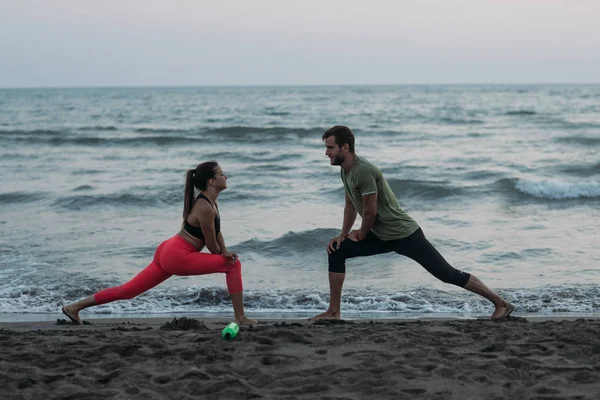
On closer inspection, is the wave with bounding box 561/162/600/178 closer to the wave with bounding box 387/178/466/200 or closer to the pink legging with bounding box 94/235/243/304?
the wave with bounding box 387/178/466/200

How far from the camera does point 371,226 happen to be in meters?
6.06

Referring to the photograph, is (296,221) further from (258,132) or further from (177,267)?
(258,132)

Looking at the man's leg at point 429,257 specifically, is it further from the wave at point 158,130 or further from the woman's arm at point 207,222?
the wave at point 158,130

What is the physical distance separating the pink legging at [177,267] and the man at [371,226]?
89 centimetres

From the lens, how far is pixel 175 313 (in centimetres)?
754

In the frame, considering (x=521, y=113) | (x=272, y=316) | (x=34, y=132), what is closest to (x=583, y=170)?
(x=272, y=316)

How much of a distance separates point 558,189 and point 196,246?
11183mm

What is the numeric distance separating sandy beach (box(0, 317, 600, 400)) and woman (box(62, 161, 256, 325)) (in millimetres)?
573

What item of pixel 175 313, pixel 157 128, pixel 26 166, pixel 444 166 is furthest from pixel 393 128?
pixel 175 313

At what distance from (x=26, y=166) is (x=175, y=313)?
14918mm

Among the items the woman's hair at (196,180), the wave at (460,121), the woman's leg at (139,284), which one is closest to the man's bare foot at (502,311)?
the woman's hair at (196,180)

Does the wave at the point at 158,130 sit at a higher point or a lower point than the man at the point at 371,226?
lower

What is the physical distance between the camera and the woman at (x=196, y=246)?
19.6ft

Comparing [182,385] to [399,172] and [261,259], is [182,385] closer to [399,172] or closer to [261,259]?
[261,259]
